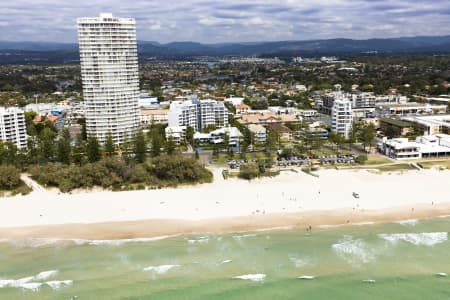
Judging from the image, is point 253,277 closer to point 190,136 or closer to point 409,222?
point 409,222

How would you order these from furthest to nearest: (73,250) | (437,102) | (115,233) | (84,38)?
(437,102) < (84,38) < (115,233) < (73,250)

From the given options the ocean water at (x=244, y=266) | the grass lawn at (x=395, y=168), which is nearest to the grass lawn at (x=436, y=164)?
the grass lawn at (x=395, y=168)

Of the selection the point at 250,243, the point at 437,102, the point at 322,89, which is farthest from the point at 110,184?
the point at 322,89

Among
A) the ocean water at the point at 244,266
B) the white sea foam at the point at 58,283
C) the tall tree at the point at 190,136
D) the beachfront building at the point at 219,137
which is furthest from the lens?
the tall tree at the point at 190,136

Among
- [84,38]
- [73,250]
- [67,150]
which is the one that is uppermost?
[84,38]

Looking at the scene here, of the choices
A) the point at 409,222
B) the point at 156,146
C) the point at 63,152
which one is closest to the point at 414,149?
the point at 409,222

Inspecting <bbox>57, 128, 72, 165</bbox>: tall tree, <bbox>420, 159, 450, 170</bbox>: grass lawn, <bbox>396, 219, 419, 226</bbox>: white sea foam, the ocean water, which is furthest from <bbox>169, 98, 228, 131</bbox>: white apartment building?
<bbox>396, 219, 419, 226</bbox>: white sea foam

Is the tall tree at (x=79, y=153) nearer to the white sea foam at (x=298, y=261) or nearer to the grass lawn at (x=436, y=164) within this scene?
the white sea foam at (x=298, y=261)

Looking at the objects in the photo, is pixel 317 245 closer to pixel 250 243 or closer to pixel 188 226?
pixel 250 243
